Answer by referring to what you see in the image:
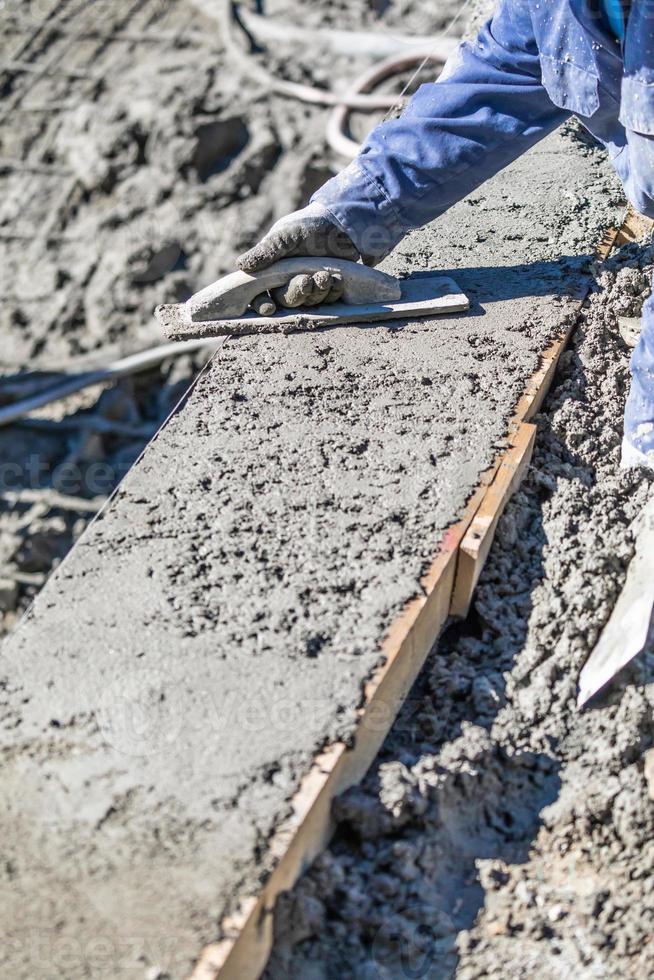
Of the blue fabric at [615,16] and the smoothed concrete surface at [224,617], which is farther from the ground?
the blue fabric at [615,16]

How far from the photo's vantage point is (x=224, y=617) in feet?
6.68

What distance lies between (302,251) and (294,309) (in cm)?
17

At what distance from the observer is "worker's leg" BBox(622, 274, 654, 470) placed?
7.91 feet

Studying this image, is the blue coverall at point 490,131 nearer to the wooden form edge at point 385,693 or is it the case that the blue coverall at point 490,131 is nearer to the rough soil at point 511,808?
the wooden form edge at point 385,693

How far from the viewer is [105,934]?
61.2 inches

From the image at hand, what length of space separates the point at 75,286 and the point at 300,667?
563 cm

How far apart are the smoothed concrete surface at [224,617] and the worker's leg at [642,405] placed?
0.30 meters

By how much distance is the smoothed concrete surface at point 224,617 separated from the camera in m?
1.62

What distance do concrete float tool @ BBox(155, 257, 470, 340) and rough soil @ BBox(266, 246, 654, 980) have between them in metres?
0.81
